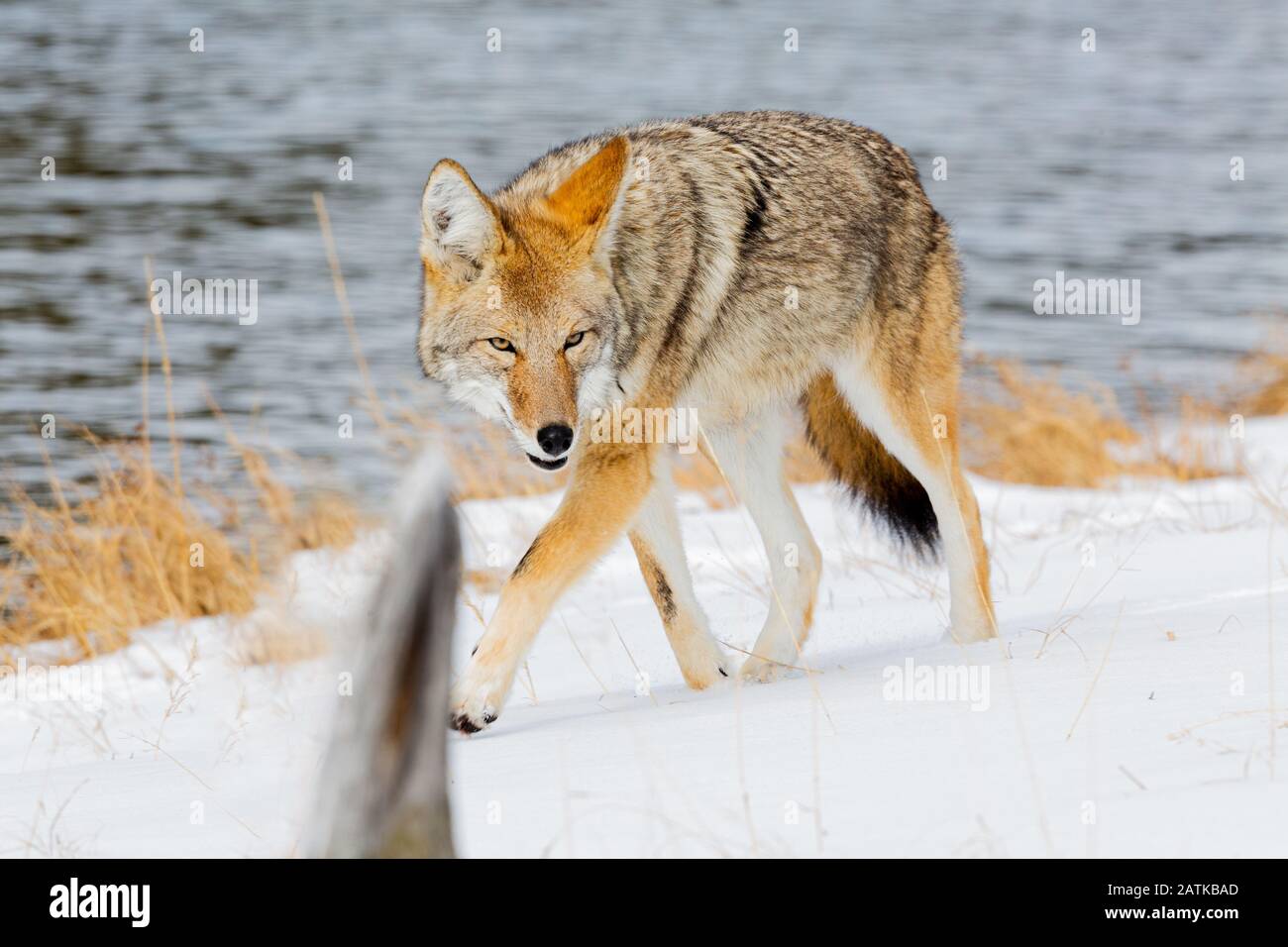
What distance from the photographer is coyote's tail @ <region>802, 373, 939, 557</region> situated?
5555mm

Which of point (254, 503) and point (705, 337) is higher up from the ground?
point (705, 337)

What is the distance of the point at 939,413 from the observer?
5.38 metres

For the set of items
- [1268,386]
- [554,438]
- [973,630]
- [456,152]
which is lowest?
[973,630]

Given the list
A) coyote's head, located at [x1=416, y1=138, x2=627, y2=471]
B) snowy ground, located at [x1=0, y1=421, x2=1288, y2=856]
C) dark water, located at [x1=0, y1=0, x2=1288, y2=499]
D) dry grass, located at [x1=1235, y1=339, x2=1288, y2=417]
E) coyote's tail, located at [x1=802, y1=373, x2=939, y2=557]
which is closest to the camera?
snowy ground, located at [x1=0, y1=421, x2=1288, y2=856]

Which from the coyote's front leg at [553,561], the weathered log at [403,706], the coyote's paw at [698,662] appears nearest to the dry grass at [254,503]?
the coyote's front leg at [553,561]

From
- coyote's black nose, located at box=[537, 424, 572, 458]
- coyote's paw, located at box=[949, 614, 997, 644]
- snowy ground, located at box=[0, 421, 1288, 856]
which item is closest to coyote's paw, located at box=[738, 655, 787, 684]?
snowy ground, located at box=[0, 421, 1288, 856]

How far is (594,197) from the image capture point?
4.51m

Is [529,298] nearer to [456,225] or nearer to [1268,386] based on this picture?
[456,225]

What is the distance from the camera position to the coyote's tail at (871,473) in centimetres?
555

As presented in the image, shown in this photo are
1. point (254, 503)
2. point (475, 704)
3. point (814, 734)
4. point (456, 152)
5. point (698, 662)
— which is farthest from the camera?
point (456, 152)

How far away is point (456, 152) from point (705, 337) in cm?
1569

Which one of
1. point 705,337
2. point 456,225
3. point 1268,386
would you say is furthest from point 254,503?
point 1268,386

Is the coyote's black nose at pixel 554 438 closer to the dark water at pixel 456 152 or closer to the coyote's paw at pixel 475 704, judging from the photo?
the coyote's paw at pixel 475 704

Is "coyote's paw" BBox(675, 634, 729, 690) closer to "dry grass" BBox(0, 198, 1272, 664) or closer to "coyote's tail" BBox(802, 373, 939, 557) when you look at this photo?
"dry grass" BBox(0, 198, 1272, 664)
